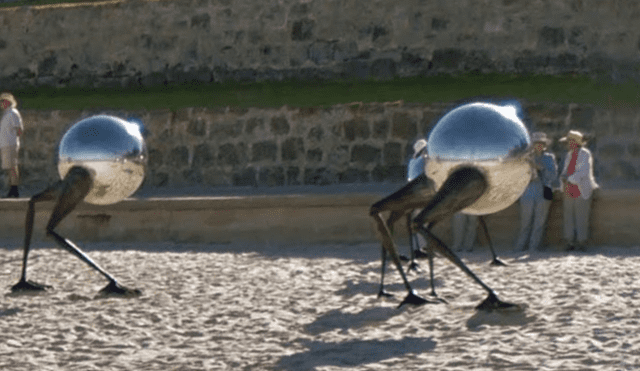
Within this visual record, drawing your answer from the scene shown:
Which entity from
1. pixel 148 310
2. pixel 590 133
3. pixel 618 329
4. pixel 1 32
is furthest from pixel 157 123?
pixel 618 329

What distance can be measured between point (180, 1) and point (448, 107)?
5.86 metres

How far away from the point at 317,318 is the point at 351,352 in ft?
4.87

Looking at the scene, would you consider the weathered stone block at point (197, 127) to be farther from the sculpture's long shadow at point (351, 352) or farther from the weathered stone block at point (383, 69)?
the sculpture's long shadow at point (351, 352)

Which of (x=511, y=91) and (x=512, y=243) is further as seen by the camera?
(x=511, y=91)

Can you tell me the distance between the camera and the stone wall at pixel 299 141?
60.6ft

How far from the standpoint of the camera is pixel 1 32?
23.7m

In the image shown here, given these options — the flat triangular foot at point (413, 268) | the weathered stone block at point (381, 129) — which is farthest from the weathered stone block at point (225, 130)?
the flat triangular foot at point (413, 268)

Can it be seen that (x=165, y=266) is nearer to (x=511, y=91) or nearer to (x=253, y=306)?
(x=253, y=306)

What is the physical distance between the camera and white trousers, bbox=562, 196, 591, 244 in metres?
14.4

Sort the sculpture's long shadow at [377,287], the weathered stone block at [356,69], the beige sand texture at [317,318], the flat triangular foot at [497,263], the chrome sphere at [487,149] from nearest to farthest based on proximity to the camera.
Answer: the beige sand texture at [317,318] < the chrome sphere at [487,149] < the sculpture's long shadow at [377,287] < the flat triangular foot at [497,263] < the weathered stone block at [356,69]

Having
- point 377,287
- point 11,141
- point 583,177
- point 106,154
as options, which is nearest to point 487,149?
point 377,287

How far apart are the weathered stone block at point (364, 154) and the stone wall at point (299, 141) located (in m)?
0.01

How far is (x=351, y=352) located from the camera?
808cm

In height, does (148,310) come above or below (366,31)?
below
